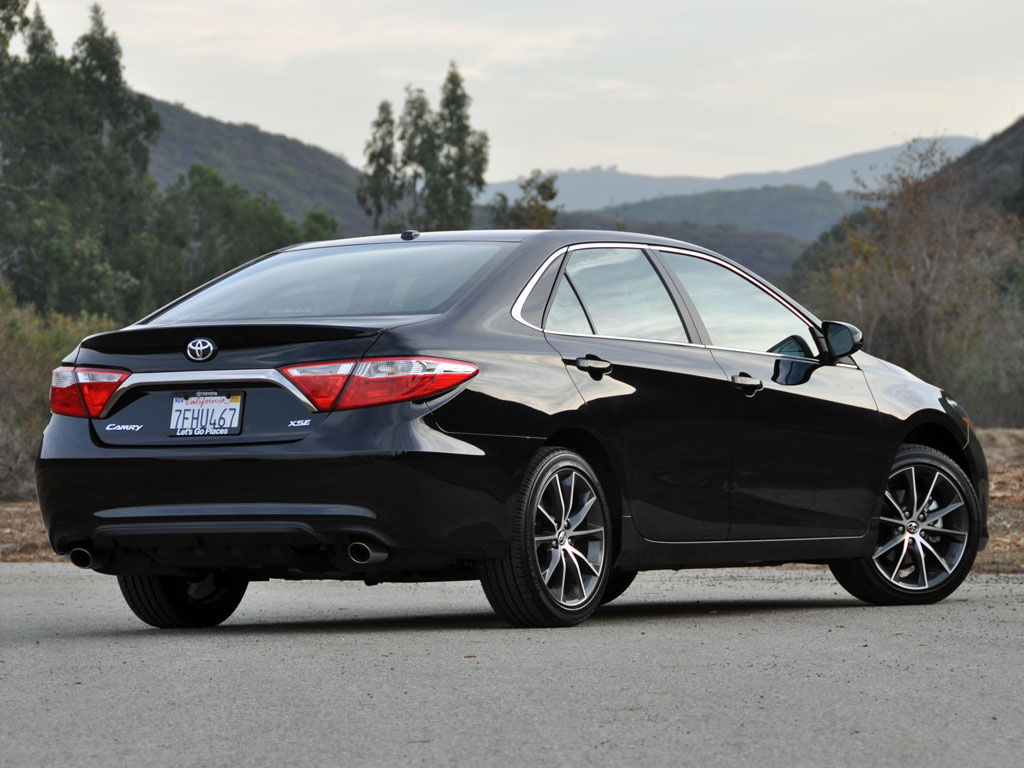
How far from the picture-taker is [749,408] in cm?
827

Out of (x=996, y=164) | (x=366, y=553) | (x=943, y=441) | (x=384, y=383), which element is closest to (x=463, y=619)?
(x=366, y=553)

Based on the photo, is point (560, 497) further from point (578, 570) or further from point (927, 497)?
point (927, 497)

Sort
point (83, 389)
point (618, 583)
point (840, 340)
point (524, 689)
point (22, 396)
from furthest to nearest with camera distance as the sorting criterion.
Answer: point (22, 396)
point (618, 583)
point (840, 340)
point (83, 389)
point (524, 689)

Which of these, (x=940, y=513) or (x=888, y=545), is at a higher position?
(x=940, y=513)

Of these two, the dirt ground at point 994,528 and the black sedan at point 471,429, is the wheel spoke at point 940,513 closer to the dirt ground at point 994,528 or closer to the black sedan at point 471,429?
the black sedan at point 471,429

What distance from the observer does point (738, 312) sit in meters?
8.58

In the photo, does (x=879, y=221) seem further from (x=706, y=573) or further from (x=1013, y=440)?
(x=706, y=573)

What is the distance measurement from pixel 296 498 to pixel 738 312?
9.21ft

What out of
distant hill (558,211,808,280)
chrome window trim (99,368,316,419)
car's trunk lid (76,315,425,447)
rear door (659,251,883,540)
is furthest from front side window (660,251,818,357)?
distant hill (558,211,808,280)

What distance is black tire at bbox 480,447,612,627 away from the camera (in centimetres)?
703

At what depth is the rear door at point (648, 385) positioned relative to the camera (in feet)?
24.7

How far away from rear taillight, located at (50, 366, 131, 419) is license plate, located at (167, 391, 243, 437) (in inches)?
11.6

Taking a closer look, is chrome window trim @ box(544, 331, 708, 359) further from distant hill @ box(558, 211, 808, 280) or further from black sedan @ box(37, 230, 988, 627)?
distant hill @ box(558, 211, 808, 280)

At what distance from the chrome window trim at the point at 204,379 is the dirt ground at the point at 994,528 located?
21.2 ft
